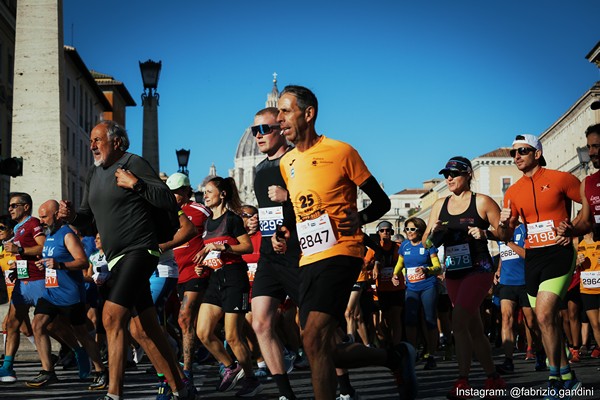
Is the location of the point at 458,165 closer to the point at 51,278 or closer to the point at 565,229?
the point at 565,229

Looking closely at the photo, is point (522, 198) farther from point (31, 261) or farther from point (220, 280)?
point (31, 261)

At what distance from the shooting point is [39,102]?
55.8 ft

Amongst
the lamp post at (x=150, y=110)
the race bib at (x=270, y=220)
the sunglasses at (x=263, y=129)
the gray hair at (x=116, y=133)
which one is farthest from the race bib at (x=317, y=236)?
the lamp post at (x=150, y=110)

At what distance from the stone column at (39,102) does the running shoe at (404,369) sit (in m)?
11.2

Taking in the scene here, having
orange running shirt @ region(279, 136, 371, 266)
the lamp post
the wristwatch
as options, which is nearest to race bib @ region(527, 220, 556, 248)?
orange running shirt @ region(279, 136, 371, 266)

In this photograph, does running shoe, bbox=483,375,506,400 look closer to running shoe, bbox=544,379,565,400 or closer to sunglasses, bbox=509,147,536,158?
running shoe, bbox=544,379,565,400

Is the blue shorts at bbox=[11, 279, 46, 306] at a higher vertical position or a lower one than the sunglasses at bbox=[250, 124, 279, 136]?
lower

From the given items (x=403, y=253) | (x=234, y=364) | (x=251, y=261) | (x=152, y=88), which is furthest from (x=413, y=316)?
(x=152, y=88)

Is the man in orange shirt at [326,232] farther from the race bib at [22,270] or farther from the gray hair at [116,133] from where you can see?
the race bib at [22,270]

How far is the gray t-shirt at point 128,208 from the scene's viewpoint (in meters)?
7.29

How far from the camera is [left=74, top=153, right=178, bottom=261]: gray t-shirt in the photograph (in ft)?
23.9

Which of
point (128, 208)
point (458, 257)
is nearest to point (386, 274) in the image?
point (458, 257)

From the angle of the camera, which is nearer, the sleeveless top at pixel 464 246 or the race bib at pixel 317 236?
the race bib at pixel 317 236

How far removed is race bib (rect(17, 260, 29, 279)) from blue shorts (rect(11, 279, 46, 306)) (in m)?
0.07
